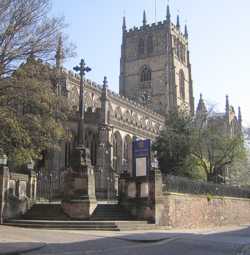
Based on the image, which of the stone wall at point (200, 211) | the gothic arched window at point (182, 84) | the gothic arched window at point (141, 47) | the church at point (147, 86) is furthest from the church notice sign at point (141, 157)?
the gothic arched window at point (141, 47)

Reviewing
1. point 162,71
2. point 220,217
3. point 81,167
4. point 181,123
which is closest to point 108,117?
point 181,123

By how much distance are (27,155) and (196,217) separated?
38.3 feet

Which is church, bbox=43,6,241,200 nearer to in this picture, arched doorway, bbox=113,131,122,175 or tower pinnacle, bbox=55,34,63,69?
arched doorway, bbox=113,131,122,175

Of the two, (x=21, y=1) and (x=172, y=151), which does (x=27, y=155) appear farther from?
(x=172, y=151)

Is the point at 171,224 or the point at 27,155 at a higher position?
the point at 27,155

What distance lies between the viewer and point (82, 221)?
21891mm

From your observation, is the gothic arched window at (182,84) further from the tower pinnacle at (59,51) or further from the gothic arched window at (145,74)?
the tower pinnacle at (59,51)

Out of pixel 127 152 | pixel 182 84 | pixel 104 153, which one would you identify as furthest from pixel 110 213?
pixel 182 84

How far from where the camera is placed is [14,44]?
21328mm

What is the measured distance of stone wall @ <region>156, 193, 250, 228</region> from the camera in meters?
24.3

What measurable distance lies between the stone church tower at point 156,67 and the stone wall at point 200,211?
156 ft

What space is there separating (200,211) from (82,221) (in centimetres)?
989

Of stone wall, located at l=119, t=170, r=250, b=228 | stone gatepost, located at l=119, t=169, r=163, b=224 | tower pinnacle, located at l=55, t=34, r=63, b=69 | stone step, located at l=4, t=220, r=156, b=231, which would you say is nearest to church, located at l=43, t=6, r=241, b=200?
stone wall, located at l=119, t=170, r=250, b=228

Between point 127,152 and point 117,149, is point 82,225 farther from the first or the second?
point 127,152
